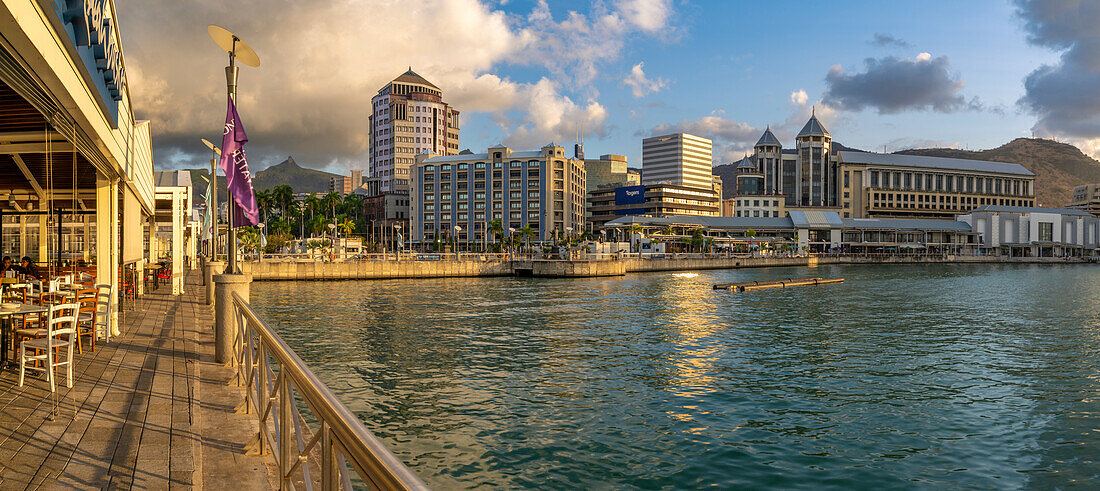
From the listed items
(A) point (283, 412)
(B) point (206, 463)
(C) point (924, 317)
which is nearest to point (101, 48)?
(B) point (206, 463)

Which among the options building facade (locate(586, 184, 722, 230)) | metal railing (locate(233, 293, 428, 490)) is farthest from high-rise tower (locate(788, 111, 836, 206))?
metal railing (locate(233, 293, 428, 490))

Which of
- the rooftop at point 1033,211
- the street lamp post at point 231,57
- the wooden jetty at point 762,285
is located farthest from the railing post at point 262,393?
the rooftop at point 1033,211

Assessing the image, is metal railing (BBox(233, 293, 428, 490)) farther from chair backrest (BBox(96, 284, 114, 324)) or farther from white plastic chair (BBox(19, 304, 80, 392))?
chair backrest (BBox(96, 284, 114, 324))

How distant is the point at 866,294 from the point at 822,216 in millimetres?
106604

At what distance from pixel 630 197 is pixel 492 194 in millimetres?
37621

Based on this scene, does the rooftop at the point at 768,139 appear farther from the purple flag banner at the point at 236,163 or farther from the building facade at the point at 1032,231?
the purple flag banner at the point at 236,163

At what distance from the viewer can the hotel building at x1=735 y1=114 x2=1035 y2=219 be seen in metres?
173

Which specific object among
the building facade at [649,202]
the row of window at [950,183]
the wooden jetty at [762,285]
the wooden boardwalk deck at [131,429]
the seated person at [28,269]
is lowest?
the wooden jetty at [762,285]

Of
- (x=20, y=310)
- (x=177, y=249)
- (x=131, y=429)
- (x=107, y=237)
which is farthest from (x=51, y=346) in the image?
(x=177, y=249)

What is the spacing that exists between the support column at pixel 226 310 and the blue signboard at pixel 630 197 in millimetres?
162990

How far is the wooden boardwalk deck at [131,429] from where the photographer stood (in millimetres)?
5316

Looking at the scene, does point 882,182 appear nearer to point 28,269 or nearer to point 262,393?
point 28,269

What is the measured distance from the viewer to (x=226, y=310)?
388 inches

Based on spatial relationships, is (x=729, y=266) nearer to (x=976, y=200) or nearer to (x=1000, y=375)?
(x=1000, y=375)
